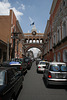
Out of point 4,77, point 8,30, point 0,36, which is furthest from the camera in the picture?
point 8,30

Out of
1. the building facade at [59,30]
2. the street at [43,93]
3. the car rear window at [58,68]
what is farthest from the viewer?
the building facade at [59,30]

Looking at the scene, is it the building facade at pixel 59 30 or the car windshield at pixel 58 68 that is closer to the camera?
the car windshield at pixel 58 68

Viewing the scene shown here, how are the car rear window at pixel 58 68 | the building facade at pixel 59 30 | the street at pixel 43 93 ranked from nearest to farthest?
the street at pixel 43 93 < the car rear window at pixel 58 68 < the building facade at pixel 59 30

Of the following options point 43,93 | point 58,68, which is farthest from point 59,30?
point 43,93

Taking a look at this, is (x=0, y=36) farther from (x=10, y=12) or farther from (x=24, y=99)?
(x=24, y=99)

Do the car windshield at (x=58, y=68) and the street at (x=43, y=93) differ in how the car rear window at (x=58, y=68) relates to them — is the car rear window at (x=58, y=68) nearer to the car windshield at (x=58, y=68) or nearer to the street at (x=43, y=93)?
the car windshield at (x=58, y=68)

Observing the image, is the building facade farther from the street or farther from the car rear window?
the street

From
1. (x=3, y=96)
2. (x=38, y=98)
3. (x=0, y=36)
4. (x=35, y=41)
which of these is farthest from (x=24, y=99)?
(x=35, y=41)

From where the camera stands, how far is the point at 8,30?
30.1 meters

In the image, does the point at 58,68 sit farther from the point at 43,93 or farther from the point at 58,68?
the point at 43,93

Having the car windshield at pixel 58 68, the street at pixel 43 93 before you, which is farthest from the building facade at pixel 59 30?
the street at pixel 43 93

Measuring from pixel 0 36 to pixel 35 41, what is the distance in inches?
1513

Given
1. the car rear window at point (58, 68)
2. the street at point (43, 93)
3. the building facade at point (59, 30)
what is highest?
the building facade at point (59, 30)

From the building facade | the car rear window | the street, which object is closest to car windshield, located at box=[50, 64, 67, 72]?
the car rear window
